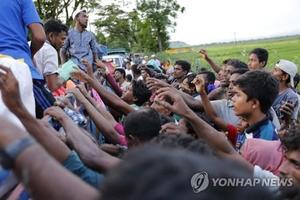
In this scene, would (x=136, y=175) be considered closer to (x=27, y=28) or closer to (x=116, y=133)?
(x=116, y=133)

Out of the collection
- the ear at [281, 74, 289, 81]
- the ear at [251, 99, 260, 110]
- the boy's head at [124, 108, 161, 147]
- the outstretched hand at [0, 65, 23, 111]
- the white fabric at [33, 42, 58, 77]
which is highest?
the outstretched hand at [0, 65, 23, 111]

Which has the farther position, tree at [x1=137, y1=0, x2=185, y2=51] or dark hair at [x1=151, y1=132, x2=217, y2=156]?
tree at [x1=137, y1=0, x2=185, y2=51]

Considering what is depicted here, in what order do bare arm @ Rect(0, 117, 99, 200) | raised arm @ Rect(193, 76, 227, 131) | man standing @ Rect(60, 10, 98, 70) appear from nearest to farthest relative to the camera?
1. bare arm @ Rect(0, 117, 99, 200)
2. raised arm @ Rect(193, 76, 227, 131)
3. man standing @ Rect(60, 10, 98, 70)

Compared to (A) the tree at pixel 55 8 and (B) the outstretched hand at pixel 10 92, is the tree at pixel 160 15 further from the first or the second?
(B) the outstretched hand at pixel 10 92

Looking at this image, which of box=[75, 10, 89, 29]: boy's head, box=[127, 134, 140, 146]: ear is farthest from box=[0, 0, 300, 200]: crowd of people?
box=[75, 10, 89, 29]: boy's head

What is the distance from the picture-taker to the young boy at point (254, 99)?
356cm

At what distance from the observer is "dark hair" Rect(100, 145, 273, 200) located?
35.1 inches

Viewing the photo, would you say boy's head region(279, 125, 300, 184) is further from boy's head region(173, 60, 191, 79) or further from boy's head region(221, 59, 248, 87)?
boy's head region(173, 60, 191, 79)

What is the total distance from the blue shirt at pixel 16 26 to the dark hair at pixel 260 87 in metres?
1.52

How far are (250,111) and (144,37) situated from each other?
47715 mm

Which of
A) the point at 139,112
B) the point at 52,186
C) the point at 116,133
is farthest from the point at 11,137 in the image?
the point at 116,133

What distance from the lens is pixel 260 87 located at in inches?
144

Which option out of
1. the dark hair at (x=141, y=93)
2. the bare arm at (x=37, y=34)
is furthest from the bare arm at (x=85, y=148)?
the dark hair at (x=141, y=93)

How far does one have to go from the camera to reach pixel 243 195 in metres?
0.91
